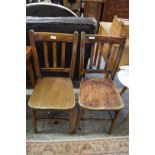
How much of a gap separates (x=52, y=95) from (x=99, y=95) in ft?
1.18

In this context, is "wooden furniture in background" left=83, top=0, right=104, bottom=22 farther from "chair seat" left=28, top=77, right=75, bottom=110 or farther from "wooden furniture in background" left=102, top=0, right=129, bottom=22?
"chair seat" left=28, top=77, right=75, bottom=110

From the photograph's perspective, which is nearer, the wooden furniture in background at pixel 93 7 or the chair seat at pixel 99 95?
the chair seat at pixel 99 95

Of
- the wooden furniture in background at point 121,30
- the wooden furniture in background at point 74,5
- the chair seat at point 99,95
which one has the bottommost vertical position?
the chair seat at point 99,95

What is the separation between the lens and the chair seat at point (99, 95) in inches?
61.2

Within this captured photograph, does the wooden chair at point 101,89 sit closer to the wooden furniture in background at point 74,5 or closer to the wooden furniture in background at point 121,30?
the wooden furniture in background at point 121,30

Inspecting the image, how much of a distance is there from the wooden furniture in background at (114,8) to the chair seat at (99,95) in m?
2.80

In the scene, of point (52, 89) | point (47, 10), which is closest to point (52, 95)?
point (52, 89)

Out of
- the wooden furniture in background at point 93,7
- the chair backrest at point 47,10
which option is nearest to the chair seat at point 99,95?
the chair backrest at point 47,10

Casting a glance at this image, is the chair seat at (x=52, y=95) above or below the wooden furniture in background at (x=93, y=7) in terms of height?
below

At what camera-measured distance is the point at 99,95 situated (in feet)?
5.41

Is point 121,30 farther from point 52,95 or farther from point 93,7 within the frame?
point 93,7

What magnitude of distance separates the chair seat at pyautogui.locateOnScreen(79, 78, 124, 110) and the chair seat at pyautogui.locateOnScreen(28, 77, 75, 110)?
4.0 inches

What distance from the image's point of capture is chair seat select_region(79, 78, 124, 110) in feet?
5.10
